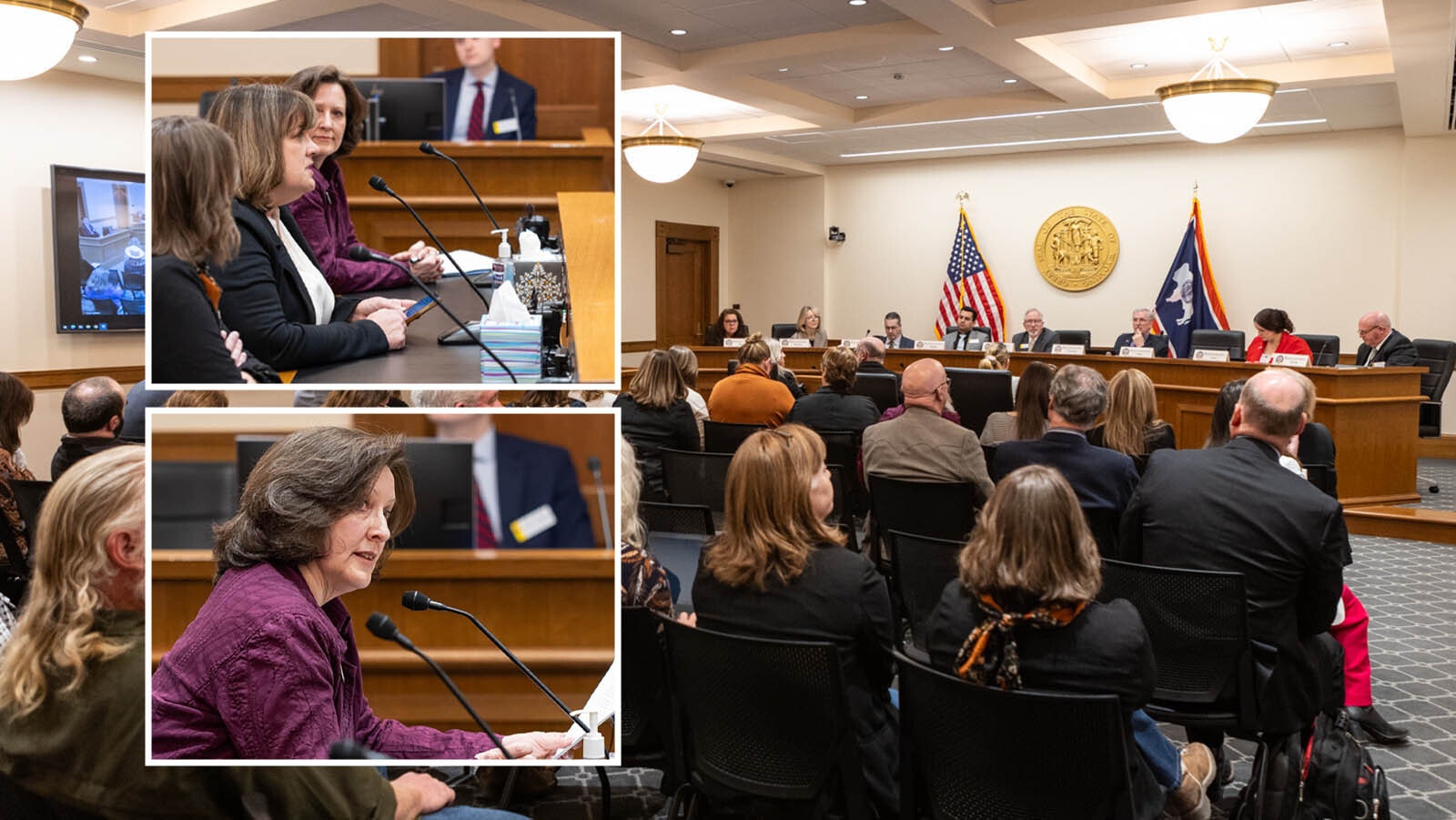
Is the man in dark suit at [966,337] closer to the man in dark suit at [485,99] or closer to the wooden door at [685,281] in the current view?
the wooden door at [685,281]

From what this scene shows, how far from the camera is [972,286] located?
12.9 m

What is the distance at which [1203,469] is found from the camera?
Result: 2848 mm

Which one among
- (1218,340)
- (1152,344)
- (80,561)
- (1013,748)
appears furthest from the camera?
(1152,344)

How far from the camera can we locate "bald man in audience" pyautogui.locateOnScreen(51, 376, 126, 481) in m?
3.53

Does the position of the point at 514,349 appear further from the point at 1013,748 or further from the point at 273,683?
the point at 1013,748

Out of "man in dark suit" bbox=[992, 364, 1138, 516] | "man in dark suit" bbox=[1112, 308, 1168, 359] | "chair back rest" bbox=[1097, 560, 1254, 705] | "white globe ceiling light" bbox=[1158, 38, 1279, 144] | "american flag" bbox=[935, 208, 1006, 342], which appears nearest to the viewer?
"chair back rest" bbox=[1097, 560, 1254, 705]

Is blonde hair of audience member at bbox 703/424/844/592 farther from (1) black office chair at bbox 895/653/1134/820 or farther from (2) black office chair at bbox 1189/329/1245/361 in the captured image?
(2) black office chair at bbox 1189/329/1245/361

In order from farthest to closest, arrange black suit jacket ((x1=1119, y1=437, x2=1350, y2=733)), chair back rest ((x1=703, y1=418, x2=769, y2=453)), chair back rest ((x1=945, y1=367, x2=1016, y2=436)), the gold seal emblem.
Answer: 1. the gold seal emblem
2. chair back rest ((x1=945, y1=367, x2=1016, y2=436))
3. chair back rest ((x1=703, y1=418, x2=769, y2=453))
4. black suit jacket ((x1=1119, y1=437, x2=1350, y2=733))

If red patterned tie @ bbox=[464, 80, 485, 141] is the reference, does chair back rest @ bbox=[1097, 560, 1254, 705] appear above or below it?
below

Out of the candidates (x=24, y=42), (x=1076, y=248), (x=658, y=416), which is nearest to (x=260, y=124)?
(x=24, y=42)

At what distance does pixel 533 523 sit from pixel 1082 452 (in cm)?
312

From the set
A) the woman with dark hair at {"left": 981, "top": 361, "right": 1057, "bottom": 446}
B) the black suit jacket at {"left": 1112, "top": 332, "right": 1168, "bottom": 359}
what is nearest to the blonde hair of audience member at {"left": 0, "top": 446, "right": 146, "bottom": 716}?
the woman with dark hair at {"left": 981, "top": 361, "right": 1057, "bottom": 446}

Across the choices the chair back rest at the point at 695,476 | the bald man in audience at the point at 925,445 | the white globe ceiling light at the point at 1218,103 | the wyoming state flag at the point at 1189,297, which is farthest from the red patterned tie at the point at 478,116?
the wyoming state flag at the point at 1189,297

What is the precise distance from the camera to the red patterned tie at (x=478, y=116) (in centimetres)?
66
